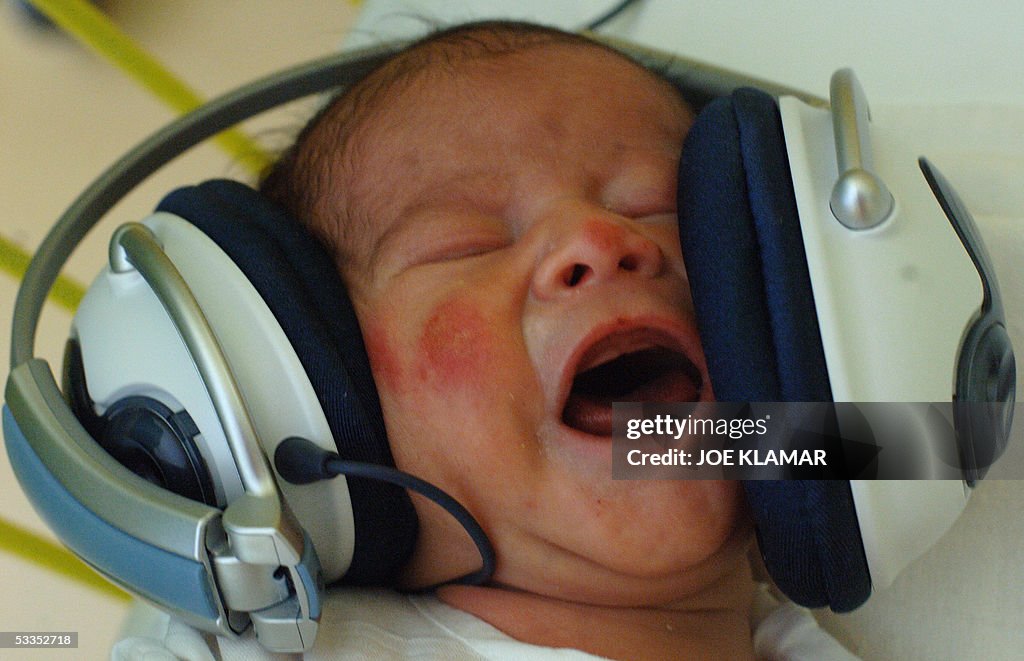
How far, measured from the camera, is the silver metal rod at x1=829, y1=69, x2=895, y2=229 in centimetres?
57

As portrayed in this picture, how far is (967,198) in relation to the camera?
2.97 feet

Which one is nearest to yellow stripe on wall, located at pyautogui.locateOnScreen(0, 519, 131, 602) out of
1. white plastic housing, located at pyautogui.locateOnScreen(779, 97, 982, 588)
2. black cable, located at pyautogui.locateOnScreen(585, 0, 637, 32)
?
white plastic housing, located at pyautogui.locateOnScreen(779, 97, 982, 588)

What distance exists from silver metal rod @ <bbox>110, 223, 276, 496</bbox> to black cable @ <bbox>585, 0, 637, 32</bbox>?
767 mm

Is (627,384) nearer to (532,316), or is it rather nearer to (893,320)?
(532,316)

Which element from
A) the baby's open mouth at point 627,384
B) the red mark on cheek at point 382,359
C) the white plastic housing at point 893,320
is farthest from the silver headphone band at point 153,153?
the white plastic housing at point 893,320

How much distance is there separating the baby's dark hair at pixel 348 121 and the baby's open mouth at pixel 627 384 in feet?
0.68

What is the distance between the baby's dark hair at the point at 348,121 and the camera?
2.44ft

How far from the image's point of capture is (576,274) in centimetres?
65

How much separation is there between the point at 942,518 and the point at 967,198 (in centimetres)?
44

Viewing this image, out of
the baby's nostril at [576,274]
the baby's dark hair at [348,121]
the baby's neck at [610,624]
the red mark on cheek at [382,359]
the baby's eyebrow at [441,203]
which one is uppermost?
the baby's dark hair at [348,121]

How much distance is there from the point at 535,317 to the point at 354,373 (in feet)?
0.42

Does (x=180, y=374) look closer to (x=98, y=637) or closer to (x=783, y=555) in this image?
(x=783, y=555)

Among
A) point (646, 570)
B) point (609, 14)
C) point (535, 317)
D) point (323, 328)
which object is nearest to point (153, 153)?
point (323, 328)

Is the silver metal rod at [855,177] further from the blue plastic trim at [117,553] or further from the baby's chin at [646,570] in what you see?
the blue plastic trim at [117,553]
